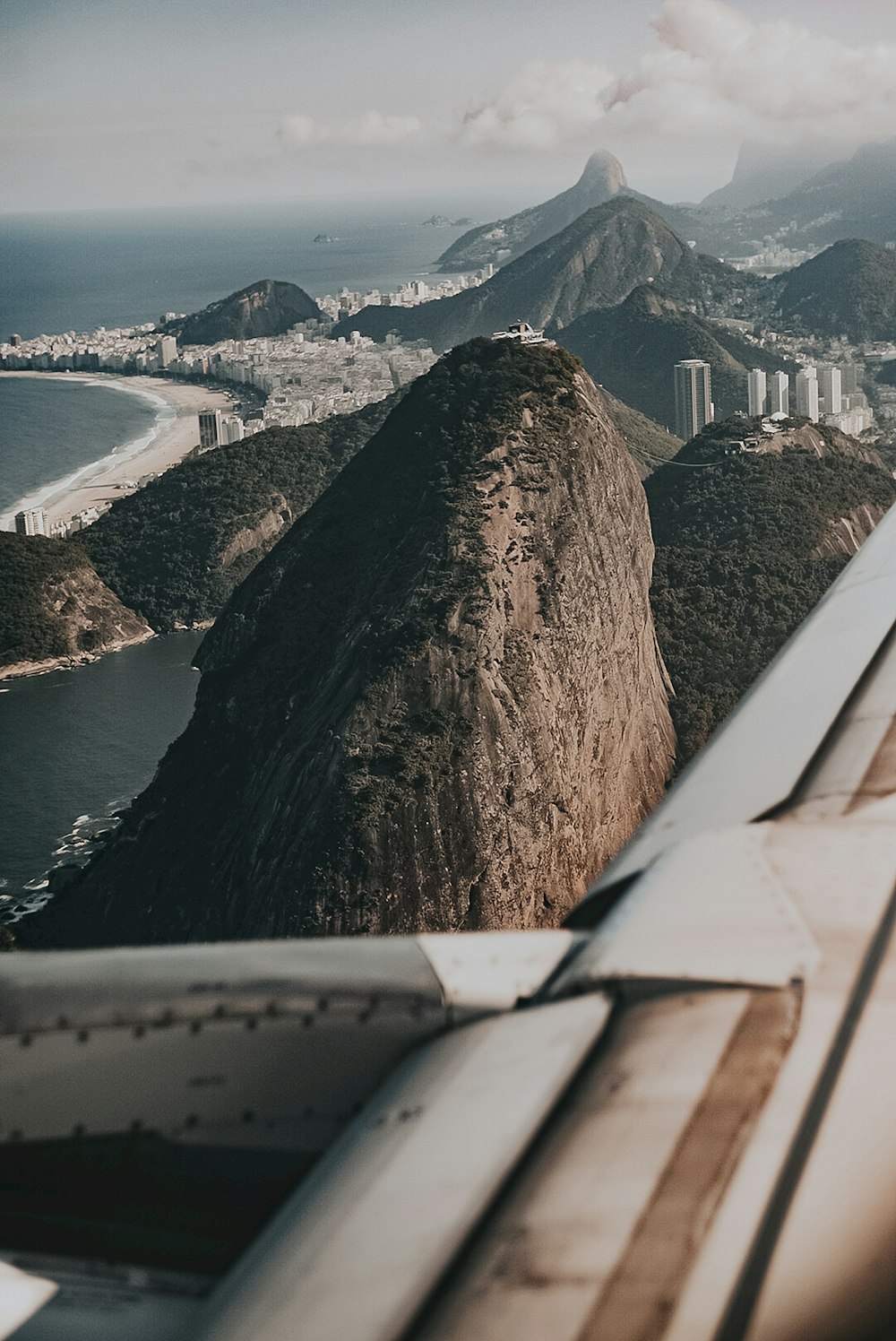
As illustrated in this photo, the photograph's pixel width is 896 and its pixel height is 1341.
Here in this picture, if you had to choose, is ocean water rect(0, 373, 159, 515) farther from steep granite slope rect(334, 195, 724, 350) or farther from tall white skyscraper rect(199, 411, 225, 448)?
→ steep granite slope rect(334, 195, 724, 350)

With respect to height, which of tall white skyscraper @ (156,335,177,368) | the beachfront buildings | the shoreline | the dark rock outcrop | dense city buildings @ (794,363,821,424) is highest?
the dark rock outcrop

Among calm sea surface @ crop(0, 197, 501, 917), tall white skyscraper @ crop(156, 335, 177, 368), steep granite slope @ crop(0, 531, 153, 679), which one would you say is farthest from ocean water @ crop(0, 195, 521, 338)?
steep granite slope @ crop(0, 531, 153, 679)

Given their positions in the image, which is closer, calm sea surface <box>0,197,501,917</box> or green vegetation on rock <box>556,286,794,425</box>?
calm sea surface <box>0,197,501,917</box>

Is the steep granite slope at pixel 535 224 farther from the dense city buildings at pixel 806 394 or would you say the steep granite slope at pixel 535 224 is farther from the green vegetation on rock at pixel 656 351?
the dense city buildings at pixel 806 394

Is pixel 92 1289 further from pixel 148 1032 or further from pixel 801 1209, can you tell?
pixel 801 1209

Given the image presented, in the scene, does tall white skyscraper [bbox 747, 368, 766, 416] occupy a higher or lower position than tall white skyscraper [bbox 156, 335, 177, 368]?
lower

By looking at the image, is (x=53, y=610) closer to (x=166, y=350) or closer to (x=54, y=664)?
(x=54, y=664)
